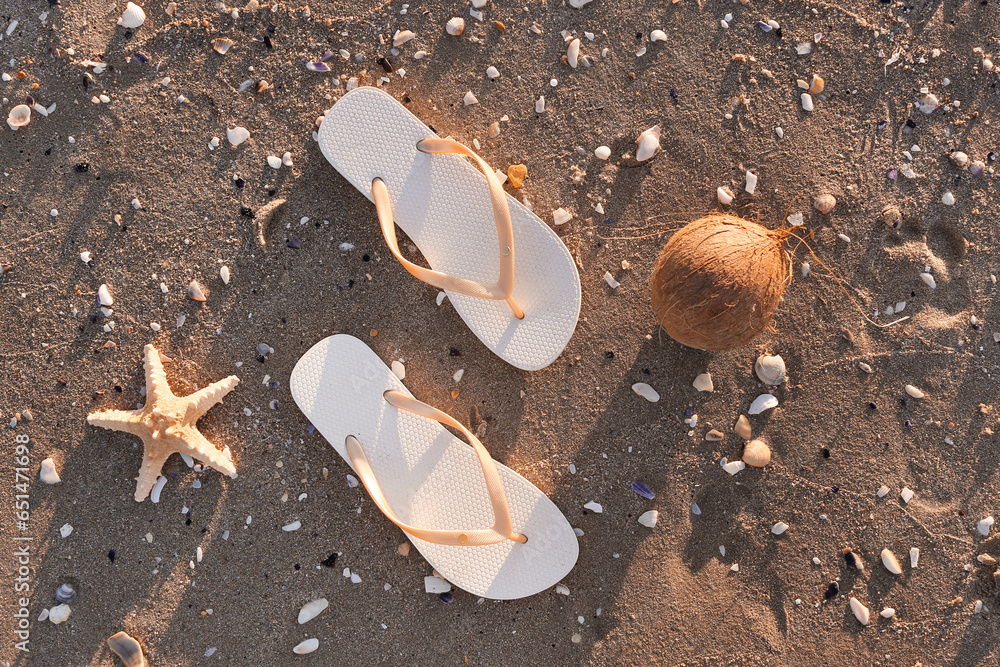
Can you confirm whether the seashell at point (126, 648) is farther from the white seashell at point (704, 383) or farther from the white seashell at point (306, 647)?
A: the white seashell at point (704, 383)

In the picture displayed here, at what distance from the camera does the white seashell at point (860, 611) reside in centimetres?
193

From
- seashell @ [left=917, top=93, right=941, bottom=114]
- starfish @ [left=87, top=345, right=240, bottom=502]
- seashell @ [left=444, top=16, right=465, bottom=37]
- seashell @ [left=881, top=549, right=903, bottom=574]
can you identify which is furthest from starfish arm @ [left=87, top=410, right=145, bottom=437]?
seashell @ [left=917, top=93, right=941, bottom=114]

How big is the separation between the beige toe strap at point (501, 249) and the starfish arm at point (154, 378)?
2.60ft

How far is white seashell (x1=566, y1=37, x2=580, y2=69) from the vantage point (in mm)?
1939

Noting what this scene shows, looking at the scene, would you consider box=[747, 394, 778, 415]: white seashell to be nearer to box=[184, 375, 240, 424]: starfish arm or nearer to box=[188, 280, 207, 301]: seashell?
box=[184, 375, 240, 424]: starfish arm

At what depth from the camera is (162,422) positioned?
1.80m

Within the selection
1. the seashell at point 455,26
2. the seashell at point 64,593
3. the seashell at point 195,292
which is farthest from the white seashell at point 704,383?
the seashell at point 64,593

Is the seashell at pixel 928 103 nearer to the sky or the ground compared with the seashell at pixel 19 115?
nearer to the sky

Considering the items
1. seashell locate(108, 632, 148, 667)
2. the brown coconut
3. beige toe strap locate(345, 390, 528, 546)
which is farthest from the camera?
seashell locate(108, 632, 148, 667)

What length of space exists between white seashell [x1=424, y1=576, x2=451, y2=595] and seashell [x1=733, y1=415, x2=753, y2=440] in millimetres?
1042

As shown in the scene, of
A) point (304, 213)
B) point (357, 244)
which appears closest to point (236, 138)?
point (304, 213)

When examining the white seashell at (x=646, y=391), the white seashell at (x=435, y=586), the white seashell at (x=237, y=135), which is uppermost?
the white seashell at (x=237, y=135)

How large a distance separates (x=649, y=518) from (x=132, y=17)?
2253 mm

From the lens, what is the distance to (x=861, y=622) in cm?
194
